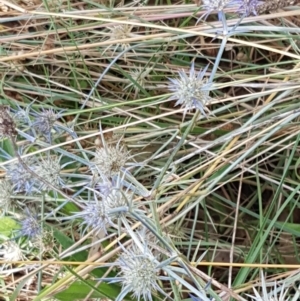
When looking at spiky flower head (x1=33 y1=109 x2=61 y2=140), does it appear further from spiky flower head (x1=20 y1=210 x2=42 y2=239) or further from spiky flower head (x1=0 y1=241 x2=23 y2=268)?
spiky flower head (x1=0 y1=241 x2=23 y2=268)

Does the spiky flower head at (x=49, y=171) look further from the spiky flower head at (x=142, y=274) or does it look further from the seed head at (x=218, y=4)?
the seed head at (x=218, y=4)

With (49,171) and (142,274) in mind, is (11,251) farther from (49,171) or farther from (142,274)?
(142,274)

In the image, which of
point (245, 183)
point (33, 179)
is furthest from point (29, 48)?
point (245, 183)

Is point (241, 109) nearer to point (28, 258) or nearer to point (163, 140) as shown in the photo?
point (163, 140)

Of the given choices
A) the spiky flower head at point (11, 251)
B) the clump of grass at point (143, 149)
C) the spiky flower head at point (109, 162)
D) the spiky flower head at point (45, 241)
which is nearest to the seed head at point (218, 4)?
the clump of grass at point (143, 149)

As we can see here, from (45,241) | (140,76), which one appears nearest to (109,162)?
(45,241)

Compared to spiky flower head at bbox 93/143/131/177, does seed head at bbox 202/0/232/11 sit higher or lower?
higher

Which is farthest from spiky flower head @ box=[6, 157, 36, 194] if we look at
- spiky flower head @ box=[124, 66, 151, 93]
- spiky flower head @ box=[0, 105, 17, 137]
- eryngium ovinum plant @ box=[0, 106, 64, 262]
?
spiky flower head @ box=[124, 66, 151, 93]

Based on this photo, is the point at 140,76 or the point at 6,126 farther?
the point at 140,76
